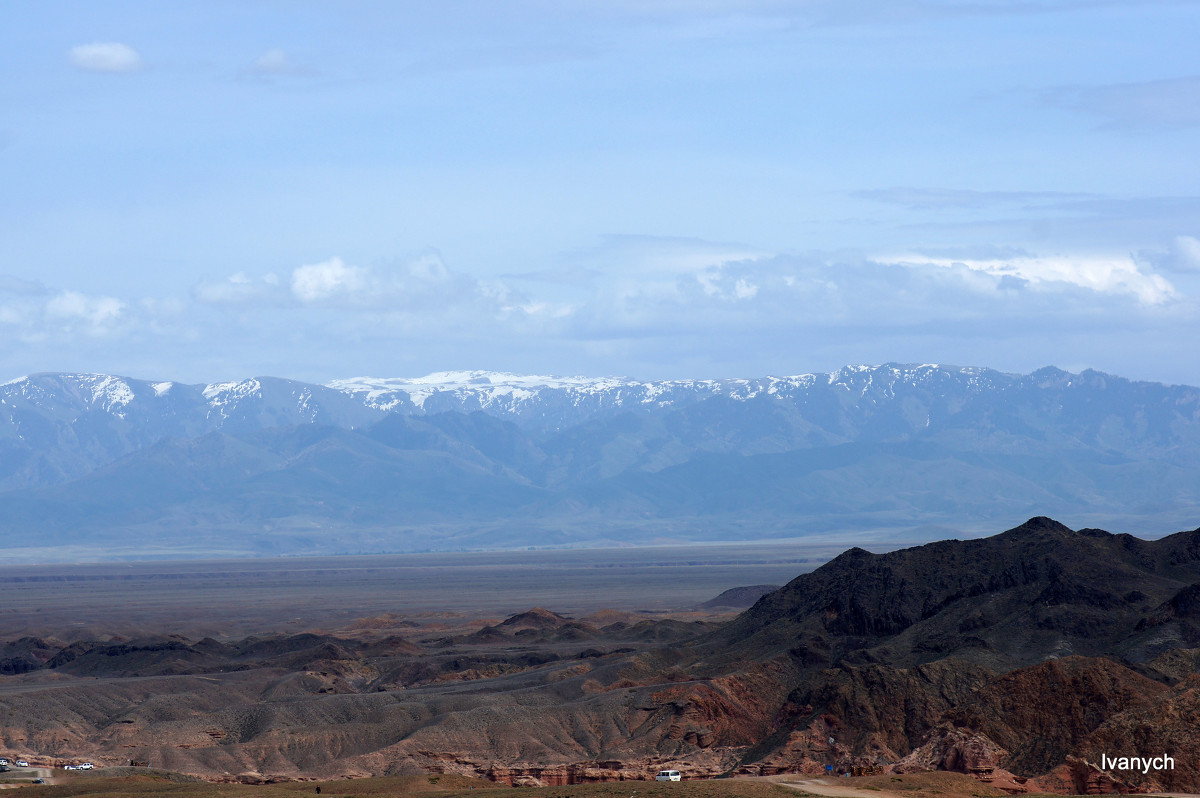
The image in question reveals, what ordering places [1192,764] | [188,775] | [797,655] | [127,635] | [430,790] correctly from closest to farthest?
[1192,764], [430,790], [188,775], [797,655], [127,635]

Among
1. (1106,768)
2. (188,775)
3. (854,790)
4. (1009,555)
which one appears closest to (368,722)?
(188,775)

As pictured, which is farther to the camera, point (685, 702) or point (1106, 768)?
point (685, 702)

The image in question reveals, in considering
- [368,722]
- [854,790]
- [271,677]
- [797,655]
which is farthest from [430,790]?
[271,677]

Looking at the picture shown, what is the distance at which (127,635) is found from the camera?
181 meters

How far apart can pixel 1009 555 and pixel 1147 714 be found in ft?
176

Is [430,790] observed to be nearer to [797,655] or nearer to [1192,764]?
[1192,764]

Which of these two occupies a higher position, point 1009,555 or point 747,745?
point 1009,555

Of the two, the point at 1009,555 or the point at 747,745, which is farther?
the point at 1009,555

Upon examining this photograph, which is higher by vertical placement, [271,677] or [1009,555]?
[1009,555]

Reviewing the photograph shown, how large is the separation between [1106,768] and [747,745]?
27.7 metres

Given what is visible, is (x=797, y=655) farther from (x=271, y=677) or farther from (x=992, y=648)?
(x=271, y=677)

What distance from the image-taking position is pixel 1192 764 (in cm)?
6794

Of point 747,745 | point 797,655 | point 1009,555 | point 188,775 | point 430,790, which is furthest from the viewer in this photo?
point 1009,555

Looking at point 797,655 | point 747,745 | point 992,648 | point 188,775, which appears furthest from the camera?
point 797,655
